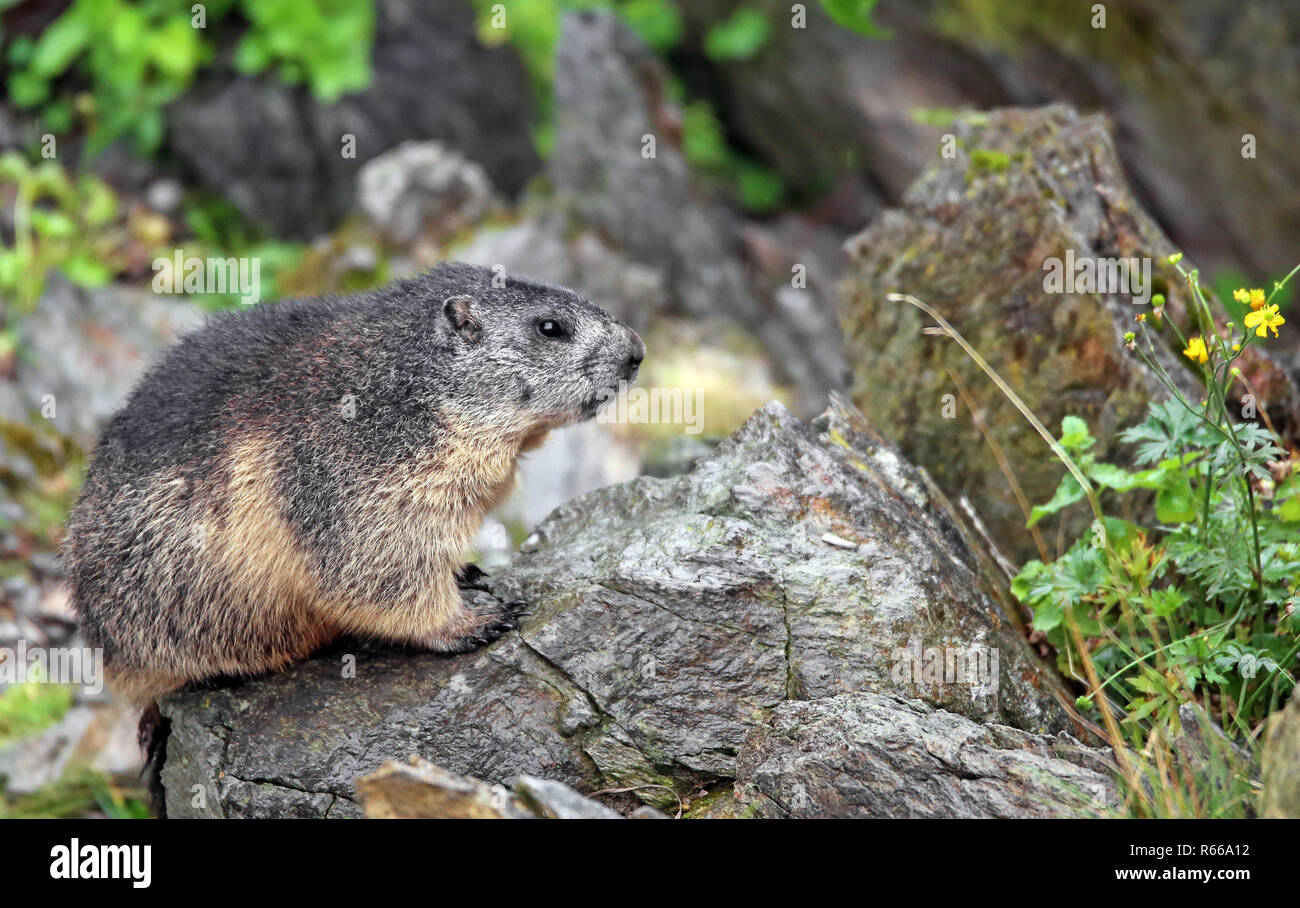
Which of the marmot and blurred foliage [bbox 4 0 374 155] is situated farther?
blurred foliage [bbox 4 0 374 155]

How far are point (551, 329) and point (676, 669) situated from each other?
6.60ft

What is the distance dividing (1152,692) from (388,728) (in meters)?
3.59

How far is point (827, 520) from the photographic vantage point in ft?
20.5

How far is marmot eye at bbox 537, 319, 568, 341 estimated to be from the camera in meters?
6.64

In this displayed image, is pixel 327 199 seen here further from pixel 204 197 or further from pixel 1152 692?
pixel 1152 692

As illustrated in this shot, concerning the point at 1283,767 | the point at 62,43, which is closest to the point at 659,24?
the point at 62,43

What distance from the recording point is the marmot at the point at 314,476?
6.22 m

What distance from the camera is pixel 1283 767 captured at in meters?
4.27

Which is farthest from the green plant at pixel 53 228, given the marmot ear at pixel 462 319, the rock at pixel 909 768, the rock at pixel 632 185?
the rock at pixel 909 768

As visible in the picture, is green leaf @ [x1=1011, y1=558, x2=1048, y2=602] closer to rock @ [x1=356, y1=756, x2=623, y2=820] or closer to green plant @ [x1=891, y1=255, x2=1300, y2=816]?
green plant @ [x1=891, y1=255, x2=1300, y2=816]

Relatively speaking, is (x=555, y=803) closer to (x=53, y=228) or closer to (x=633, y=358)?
(x=633, y=358)

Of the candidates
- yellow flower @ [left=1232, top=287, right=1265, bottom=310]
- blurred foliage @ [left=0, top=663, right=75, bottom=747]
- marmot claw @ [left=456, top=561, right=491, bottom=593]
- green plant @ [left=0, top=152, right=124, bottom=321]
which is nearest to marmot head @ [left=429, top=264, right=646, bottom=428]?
marmot claw @ [left=456, top=561, right=491, bottom=593]

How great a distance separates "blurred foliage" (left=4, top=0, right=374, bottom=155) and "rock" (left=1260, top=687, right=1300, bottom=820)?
518 inches
